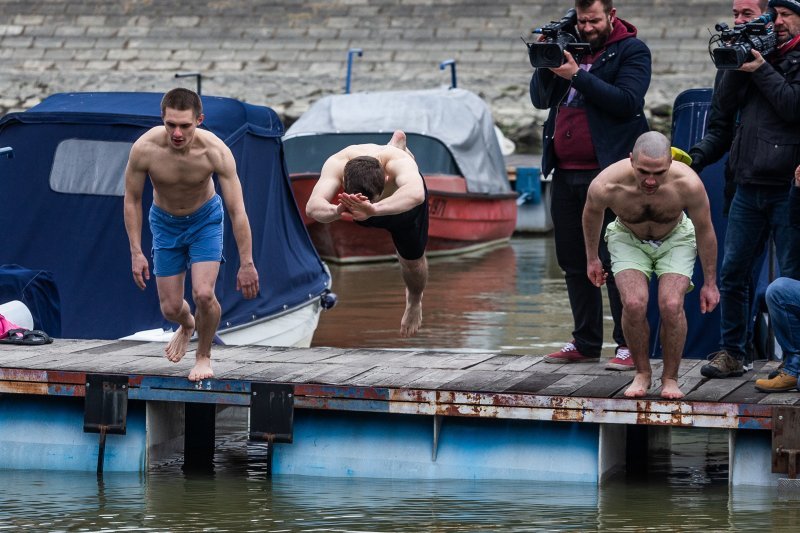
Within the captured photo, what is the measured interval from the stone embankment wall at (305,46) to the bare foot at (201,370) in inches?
1029

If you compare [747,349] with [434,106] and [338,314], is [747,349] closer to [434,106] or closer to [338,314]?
[338,314]

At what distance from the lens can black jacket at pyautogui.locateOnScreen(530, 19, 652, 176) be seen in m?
10.1

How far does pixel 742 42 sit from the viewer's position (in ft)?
30.8

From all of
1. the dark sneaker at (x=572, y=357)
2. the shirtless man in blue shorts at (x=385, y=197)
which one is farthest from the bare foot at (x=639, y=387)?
the shirtless man in blue shorts at (x=385, y=197)

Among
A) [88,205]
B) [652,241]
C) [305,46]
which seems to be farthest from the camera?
[305,46]

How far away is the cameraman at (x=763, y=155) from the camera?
942 centimetres

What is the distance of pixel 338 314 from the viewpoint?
59.2ft

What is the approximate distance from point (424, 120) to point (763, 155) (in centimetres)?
1495

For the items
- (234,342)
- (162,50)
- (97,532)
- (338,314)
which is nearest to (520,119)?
(162,50)

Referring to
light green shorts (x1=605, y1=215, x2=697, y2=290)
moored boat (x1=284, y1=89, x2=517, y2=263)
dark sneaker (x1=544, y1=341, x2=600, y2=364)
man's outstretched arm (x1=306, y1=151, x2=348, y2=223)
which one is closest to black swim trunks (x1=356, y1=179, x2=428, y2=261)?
man's outstretched arm (x1=306, y1=151, x2=348, y2=223)

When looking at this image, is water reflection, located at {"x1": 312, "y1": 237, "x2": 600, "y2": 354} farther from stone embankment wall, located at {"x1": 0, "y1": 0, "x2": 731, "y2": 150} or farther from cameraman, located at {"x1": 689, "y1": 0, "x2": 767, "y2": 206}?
stone embankment wall, located at {"x1": 0, "y1": 0, "x2": 731, "y2": 150}

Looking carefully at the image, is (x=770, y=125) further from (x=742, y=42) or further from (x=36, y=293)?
(x=36, y=293)

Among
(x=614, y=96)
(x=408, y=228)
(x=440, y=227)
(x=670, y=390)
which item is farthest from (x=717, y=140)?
(x=440, y=227)

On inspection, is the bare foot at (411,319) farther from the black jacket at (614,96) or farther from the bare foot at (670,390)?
the bare foot at (670,390)
